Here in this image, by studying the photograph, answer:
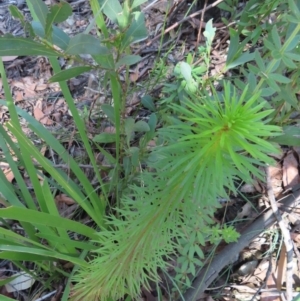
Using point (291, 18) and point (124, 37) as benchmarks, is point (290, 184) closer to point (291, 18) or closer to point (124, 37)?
point (291, 18)

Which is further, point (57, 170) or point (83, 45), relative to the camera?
point (57, 170)

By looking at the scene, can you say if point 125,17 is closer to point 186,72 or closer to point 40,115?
point 186,72

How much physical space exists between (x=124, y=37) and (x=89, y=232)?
0.51 meters

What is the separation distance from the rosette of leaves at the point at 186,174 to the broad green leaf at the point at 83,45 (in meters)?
0.17

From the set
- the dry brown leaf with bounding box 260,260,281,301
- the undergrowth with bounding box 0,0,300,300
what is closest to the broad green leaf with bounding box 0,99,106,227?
the undergrowth with bounding box 0,0,300,300

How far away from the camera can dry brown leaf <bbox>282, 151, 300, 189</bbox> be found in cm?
126

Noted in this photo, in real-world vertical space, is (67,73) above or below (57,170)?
above

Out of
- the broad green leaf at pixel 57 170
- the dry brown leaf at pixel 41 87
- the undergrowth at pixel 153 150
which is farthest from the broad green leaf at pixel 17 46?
the dry brown leaf at pixel 41 87

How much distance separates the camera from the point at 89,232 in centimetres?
99

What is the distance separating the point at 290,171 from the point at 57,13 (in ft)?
3.20

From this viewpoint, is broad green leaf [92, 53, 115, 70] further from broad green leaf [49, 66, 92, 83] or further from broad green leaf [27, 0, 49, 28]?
broad green leaf [27, 0, 49, 28]

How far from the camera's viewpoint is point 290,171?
129cm

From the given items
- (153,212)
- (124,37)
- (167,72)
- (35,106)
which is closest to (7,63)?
(35,106)

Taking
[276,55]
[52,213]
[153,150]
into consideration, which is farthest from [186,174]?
[52,213]
